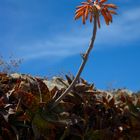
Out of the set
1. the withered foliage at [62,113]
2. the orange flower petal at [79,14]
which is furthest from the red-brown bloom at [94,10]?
the withered foliage at [62,113]

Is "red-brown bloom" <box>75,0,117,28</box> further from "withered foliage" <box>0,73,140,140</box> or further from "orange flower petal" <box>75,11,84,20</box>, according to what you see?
"withered foliage" <box>0,73,140,140</box>

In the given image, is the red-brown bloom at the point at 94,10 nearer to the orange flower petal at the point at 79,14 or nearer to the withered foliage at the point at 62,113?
the orange flower petal at the point at 79,14

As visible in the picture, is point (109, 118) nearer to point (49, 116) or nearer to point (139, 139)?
point (139, 139)

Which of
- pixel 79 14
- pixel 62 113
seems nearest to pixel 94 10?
pixel 79 14

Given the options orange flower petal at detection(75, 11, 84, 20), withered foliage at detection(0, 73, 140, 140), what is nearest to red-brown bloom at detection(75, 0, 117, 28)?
orange flower petal at detection(75, 11, 84, 20)

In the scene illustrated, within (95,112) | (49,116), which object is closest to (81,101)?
(95,112)
